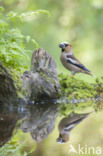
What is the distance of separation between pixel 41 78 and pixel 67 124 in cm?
178

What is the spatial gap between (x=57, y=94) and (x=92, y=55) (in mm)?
10008

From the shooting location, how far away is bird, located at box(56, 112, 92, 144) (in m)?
5.04

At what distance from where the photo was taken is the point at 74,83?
8258 millimetres

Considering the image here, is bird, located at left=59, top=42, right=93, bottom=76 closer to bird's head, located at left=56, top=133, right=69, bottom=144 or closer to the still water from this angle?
the still water

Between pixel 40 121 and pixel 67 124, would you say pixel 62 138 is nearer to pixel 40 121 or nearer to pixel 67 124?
pixel 67 124

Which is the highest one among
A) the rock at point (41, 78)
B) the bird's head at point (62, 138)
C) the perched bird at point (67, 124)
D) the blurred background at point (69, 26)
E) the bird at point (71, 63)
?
the blurred background at point (69, 26)

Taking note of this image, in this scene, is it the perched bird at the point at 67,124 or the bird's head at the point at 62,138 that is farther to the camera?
the perched bird at the point at 67,124

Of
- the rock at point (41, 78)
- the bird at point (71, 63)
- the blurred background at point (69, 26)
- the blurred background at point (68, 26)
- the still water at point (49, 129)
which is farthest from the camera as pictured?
the blurred background at point (68, 26)

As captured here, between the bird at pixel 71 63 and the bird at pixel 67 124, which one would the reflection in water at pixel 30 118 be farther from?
the bird at pixel 71 63

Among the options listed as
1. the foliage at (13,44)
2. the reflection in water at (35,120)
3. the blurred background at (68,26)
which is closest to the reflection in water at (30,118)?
the reflection in water at (35,120)

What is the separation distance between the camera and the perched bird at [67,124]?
5049 mm

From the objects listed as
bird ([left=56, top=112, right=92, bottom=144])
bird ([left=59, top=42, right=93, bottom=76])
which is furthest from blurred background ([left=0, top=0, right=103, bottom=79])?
bird ([left=56, top=112, right=92, bottom=144])

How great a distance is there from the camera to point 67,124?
19.5ft

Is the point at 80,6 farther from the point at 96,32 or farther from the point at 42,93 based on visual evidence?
the point at 42,93
